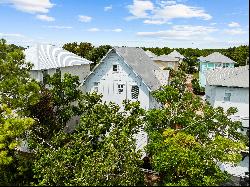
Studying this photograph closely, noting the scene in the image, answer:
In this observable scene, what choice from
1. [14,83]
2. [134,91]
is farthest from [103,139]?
[134,91]

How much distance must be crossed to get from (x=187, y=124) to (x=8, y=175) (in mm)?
12616

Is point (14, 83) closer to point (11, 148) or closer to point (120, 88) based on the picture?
point (11, 148)

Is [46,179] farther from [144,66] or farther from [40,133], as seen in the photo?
[144,66]

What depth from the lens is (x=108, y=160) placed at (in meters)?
16.5

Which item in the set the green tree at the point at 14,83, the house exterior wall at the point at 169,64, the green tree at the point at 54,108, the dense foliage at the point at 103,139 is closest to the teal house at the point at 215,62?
the house exterior wall at the point at 169,64

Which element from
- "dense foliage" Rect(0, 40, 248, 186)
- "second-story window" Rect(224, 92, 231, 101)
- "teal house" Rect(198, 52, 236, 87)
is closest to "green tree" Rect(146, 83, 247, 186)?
"dense foliage" Rect(0, 40, 248, 186)

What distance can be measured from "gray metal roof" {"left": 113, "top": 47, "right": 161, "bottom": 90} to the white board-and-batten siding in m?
0.48

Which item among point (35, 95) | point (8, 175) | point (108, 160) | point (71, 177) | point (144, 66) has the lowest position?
point (8, 175)

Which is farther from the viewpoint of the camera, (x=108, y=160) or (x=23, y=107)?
(x=23, y=107)

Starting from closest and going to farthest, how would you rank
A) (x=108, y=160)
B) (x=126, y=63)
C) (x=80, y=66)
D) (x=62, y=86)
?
(x=108, y=160) → (x=62, y=86) → (x=126, y=63) → (x=80, y=66)

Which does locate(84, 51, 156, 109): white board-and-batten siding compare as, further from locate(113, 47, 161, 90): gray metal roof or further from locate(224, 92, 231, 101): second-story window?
locate(224, 92, 231, 101): second-story window

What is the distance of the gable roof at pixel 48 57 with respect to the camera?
38.0 meters

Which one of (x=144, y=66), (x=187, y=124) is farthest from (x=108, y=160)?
(x=144, y=66)

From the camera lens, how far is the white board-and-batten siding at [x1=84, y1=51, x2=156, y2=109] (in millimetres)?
33156
